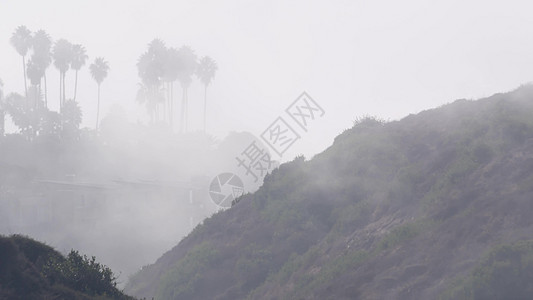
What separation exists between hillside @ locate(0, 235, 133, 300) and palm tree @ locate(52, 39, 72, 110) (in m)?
88.7

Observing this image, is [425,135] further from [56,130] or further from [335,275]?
[56,130]

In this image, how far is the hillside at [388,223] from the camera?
54.1ft

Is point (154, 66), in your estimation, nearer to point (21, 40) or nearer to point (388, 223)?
point (21, 40)

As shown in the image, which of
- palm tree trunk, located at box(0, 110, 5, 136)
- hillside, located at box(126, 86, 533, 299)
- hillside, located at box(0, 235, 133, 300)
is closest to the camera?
hillside, located at box(0, 235, 133, 300)

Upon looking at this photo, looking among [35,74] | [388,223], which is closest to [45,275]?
[388,223]

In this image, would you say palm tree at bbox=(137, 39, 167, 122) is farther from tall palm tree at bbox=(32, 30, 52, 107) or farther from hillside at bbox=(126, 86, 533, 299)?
hillside at bbox=(126, 86, 533, 299)

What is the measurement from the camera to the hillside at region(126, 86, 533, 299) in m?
16.5

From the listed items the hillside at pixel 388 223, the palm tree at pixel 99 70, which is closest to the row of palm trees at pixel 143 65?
the palm tree at pixel 99 70

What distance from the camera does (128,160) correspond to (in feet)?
314

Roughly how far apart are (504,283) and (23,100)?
96.8 metres

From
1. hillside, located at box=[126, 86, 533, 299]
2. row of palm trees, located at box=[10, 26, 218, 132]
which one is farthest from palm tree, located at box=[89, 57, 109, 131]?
hillside, located at box=[126, 86, 533, 299]

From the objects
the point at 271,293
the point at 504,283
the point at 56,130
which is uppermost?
the point at 56,130

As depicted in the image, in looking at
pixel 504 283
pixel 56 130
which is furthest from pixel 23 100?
pixel 504 283

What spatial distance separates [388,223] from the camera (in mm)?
22359
